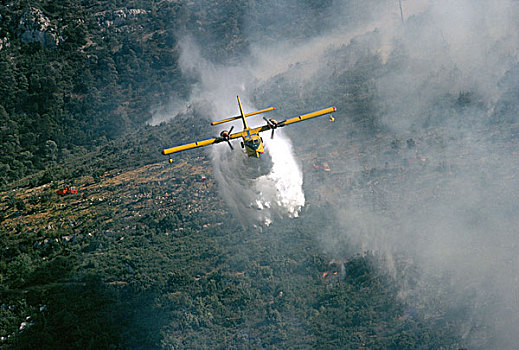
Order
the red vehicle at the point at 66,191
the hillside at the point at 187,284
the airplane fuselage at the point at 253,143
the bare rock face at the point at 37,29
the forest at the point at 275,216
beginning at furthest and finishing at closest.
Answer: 1. the bare rock face at the point at 37,29
2. the red vehicle at the point at 66,191
3. the forest at the point at 275,216
4. the hillside at the point at 187,284
5. the airplane fuselage at the point at 253,143

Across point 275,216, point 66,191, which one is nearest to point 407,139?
point 275,216

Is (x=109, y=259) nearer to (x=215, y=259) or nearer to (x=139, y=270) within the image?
(x=139, y=270)

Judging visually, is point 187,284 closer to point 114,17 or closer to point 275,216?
point 275,216

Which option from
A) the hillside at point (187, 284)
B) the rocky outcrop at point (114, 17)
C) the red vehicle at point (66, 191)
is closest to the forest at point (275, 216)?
the hillside at point (187, 284)

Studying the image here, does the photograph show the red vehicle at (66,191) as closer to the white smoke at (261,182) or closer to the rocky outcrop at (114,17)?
the white smoke at (261,182)

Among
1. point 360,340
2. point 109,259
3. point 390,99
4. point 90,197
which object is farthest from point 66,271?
point 390,99

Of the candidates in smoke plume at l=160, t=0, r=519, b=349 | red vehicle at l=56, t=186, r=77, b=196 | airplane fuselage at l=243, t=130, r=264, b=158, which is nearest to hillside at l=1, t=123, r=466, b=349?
smoke plume at l=160, t=0, r=519, b=349

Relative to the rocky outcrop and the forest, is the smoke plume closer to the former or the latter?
the forest

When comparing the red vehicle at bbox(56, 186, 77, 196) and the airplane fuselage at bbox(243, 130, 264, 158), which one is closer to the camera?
the airplane fuselage at bbox(243, 130, 264, 158)
